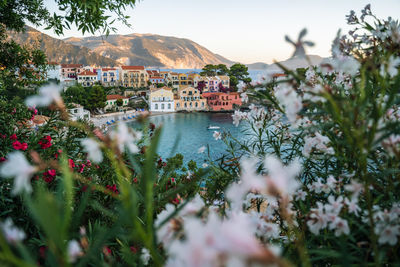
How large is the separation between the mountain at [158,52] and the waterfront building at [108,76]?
69808 millimetres

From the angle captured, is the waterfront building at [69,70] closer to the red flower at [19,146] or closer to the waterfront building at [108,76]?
the waterfront building at [108,76]

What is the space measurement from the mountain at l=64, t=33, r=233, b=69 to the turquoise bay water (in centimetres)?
8750

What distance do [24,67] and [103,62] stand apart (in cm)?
8591

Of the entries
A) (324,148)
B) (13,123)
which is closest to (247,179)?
(324,148)

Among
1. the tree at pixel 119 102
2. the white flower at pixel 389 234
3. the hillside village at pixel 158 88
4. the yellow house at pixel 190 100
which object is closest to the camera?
the white flower at pixel 389 234

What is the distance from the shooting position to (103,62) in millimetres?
81000

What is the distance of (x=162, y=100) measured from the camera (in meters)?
29.3

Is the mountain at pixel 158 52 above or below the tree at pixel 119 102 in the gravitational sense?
above

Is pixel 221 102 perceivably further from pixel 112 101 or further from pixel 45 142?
pixel 45 142

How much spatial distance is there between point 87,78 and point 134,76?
279 inches

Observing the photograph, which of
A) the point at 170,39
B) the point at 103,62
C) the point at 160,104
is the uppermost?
the point at 170,39

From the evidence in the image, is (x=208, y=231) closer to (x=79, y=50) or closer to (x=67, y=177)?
(x=67, y=177)

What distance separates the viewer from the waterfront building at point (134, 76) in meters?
38.8

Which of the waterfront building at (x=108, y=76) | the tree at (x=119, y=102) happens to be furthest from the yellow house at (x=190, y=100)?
the waterfront building at (x=108, y=76)
